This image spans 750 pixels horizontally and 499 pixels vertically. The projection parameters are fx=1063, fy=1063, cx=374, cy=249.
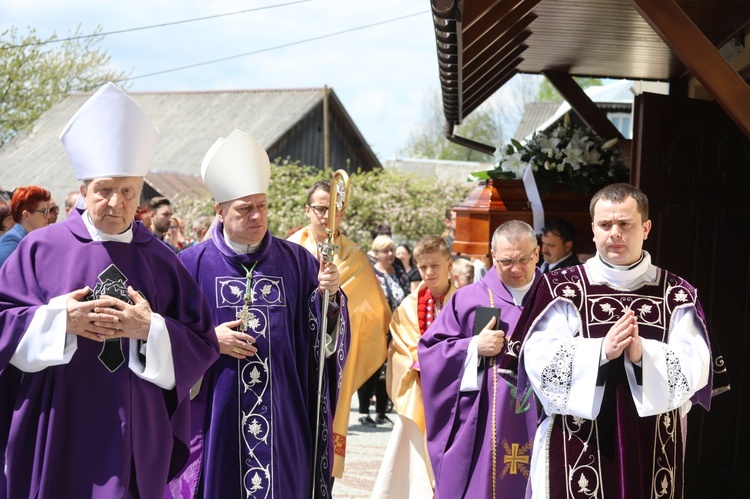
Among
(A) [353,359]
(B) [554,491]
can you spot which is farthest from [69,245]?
(A) [353,359]

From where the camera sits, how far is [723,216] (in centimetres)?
679

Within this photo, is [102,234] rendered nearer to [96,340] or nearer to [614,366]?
[96,340]

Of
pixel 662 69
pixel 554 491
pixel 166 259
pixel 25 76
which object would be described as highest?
pixel 25 76

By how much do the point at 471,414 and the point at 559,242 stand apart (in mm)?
1961

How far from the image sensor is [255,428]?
17.5ft

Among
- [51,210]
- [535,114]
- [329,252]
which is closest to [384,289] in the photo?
[51,210]

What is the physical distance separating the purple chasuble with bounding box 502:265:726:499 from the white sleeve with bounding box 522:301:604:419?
0.01m

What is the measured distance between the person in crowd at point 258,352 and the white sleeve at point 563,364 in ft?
4.32

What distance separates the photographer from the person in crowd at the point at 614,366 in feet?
14.1

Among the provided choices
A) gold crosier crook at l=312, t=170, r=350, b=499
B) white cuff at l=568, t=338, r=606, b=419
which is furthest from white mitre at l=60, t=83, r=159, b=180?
white cuff at l=568, t=338, r=606, b=419

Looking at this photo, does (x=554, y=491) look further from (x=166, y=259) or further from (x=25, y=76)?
(x=25, y=76)

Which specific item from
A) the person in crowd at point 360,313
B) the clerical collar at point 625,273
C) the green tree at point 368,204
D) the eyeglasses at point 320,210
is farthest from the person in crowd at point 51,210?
the green tree at point 368,204

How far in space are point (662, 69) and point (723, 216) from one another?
2205 millimetres

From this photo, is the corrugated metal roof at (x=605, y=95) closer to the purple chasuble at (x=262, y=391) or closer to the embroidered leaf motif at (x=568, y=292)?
the purple chasuble at (x=262, y=391)
